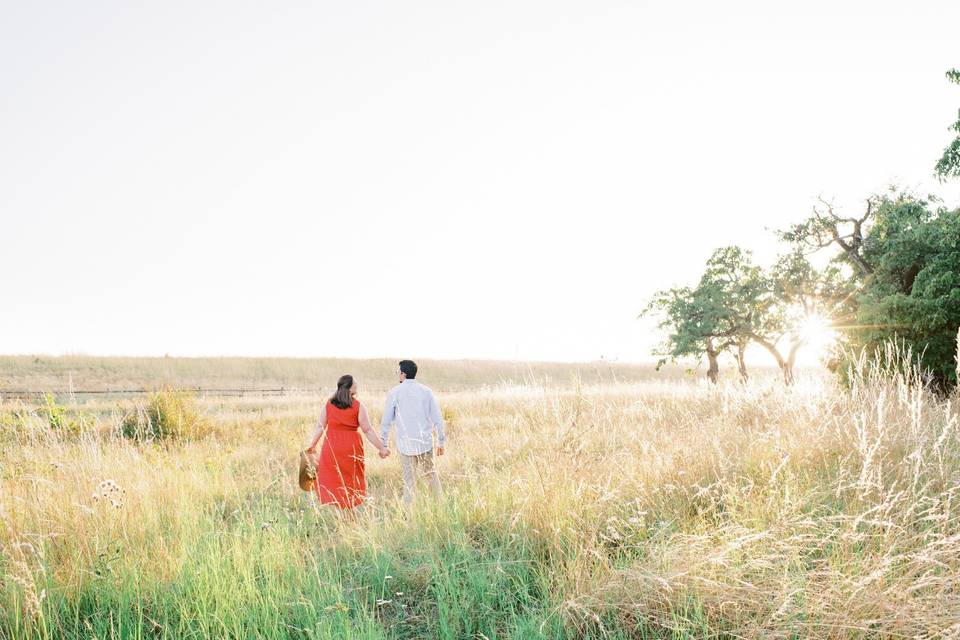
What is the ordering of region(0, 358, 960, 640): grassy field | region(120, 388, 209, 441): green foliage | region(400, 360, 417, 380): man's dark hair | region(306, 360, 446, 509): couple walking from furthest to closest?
region(120, 388, 209, 441): green foliage → region(400, 360, 417, 380): man's dark hair → region(306, 360, 446, 509): couple walking → region(0, 358, 960, 640): grassy field

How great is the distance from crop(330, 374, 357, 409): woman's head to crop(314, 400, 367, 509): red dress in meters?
0.05

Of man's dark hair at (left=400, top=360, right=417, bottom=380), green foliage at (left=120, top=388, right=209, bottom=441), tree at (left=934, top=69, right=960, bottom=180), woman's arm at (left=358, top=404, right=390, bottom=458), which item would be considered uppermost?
tree at (left=934, top=69, right=960, bottom=180)

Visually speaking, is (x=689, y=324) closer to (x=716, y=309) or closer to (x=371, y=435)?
(x=716, y=309)

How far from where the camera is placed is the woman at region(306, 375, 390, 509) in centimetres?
763

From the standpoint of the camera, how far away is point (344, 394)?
7.84 meters

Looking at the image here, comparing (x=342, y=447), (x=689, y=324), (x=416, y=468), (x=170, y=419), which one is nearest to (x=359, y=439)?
(x=342, y=447)

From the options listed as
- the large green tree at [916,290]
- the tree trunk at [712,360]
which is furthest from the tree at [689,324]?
the large green tree at [916,290]

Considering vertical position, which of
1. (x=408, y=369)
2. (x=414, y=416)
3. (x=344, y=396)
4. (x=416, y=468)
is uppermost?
(x=408, y=369)

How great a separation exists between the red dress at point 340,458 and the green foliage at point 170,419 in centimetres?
804

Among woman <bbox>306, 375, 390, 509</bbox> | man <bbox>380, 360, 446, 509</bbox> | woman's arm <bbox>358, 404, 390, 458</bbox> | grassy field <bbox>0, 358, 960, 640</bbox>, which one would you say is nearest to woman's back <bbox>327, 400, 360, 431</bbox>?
woman <bbox>306, 375, 390, 509</bbox>

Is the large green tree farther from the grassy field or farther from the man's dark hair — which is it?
the man's dark hair

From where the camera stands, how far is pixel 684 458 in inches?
235

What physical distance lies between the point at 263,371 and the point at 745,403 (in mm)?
45485

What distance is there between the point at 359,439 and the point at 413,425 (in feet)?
2.51
